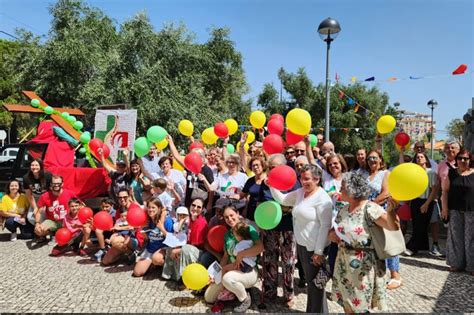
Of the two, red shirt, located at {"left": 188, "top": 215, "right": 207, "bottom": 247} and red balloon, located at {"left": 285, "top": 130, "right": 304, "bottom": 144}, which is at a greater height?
red balloon, located at {"left": 285, "top": 130, "right": 304, "bottom": 144}

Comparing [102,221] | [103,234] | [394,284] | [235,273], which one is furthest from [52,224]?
[394,284]

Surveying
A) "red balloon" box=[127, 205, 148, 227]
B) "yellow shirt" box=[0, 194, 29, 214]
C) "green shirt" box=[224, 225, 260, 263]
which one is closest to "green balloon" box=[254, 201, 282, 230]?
"green shirt" box=[224, 225, 260, 263]

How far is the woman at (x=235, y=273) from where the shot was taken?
12.2ft

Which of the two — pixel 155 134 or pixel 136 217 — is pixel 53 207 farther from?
pixel 136 217

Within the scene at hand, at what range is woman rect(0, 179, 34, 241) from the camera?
21.8 ft

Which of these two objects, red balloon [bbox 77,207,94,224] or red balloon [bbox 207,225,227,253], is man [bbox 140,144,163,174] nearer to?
red balloon [bbox 77,207,94,224]

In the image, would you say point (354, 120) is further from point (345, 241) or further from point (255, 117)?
point (345, 241)

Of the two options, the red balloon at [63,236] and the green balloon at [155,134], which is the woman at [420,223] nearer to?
the green balloon at [155,134]

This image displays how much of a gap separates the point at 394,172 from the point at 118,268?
4016mm

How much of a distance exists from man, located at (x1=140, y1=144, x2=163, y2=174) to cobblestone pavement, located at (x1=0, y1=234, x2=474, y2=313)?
175 cm

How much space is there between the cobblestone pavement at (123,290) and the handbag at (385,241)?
143 cm

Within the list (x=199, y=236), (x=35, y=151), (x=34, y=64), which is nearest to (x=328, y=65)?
(x=199, y=236)

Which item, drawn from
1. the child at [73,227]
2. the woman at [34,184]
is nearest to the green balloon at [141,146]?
the child at [73,227]

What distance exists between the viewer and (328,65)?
7.62 metres
